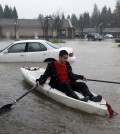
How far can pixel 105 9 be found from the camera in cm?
15762

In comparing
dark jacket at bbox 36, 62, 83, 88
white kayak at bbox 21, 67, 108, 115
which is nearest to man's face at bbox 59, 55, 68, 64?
dark jacket at bbox 36, 62, 83, 88

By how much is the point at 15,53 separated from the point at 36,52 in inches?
42.4

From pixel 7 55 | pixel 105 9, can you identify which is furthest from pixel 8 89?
pixel 105 9

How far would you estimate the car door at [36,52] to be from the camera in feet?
57.4

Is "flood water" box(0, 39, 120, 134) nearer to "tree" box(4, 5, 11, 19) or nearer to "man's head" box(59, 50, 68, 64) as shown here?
"man's head" box(59, 50, 68, 64)

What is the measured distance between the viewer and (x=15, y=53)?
17.6 m

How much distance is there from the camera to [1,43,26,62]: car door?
17516 millimetres

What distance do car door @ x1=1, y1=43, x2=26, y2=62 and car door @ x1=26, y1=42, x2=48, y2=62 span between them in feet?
0.89

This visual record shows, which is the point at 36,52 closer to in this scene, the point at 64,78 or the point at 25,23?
the point at 64,78

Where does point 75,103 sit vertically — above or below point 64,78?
below

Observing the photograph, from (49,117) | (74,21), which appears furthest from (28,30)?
(49,117)

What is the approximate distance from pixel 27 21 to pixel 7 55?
72.4 m

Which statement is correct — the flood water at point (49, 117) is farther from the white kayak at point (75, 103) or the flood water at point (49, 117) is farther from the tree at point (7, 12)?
the tree at point (7, 12)

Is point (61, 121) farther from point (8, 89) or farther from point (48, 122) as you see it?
point (8, 89)
